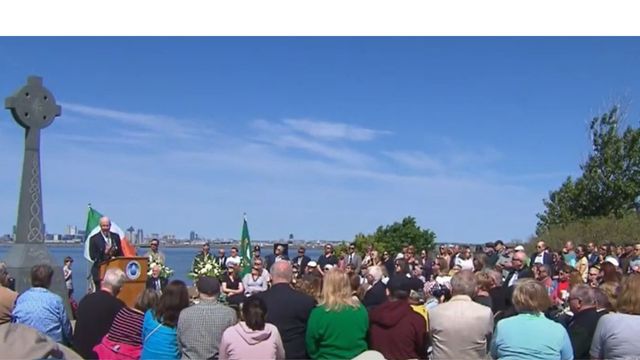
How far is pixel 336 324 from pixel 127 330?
1.75 m

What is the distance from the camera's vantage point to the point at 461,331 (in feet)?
18.6

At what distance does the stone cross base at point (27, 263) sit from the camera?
1205 cm

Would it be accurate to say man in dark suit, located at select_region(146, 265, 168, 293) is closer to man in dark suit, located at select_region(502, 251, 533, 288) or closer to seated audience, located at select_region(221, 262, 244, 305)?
seated audience, located at select_region(221, 262, 244, 305)

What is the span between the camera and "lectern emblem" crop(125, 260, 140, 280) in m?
10.7

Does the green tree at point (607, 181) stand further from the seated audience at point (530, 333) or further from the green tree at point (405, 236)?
the seated audience at point (530, 333)

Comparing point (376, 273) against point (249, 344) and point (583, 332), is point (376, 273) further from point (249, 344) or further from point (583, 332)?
point (249, 344)

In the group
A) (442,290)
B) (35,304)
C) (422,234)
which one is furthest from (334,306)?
(422,234)

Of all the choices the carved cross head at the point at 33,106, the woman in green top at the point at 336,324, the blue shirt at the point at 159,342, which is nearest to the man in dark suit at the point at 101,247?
the carved cross head at the point at 33,106

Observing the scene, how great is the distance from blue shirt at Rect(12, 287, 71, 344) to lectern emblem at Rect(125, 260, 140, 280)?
14.3ft

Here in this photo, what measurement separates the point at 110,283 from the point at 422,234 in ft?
99.8

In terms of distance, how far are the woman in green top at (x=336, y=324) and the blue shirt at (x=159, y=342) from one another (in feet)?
3.58

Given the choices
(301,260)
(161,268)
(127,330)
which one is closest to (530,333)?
(127,330)

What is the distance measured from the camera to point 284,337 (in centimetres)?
602

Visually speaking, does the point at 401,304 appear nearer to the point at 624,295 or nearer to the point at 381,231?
the point at 624,295
